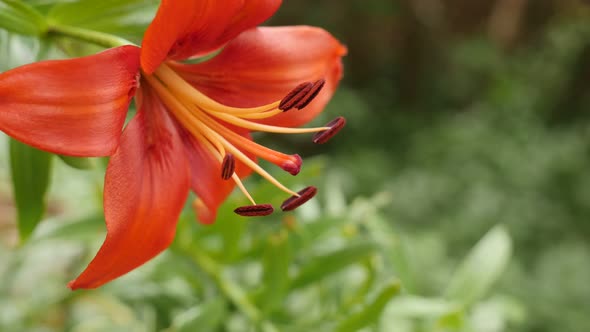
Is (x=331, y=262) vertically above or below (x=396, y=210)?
above

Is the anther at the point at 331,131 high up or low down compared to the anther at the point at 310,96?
down

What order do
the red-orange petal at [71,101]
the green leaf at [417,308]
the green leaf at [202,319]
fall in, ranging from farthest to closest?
the green leaf at [417,308] < the green leaf at [202,319] < the red-orange petal at [71,101]

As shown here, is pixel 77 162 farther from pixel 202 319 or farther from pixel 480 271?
pixel 480 271

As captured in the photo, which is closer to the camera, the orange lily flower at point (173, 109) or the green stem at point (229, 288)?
the orange lily flower at point (173, 109)

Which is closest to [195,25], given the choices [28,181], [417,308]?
[28,181]

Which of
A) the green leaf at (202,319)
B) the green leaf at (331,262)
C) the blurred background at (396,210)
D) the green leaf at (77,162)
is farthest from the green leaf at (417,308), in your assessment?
the green leaf at (77,162)

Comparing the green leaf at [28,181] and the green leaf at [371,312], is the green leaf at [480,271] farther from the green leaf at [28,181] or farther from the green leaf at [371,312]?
the green leaf at [28,181]

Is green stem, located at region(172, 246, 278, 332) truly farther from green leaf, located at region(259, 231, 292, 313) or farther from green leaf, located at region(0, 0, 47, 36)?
green leaf, located at region(0, 0, 47, 36)
